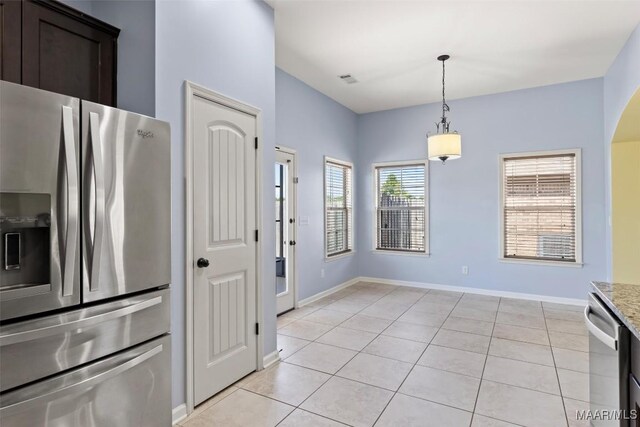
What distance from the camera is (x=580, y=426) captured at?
217cm

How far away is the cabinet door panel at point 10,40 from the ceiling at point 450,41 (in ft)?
6.24

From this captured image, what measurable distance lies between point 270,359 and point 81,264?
6.53 ft

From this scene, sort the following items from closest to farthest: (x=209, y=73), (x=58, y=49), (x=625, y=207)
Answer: (x=58, y=49) < (x=209, y=73) < (x=625, y=207)

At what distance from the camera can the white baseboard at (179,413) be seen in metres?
2.17

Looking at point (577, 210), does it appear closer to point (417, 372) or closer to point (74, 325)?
point (417, 372)

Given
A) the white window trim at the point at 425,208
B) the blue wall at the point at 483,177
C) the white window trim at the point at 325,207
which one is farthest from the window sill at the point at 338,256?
the white window trim at the point at 425,208

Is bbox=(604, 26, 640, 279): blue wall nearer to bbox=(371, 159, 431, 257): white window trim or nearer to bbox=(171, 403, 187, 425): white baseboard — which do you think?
bbox=(371, 159, 431, 257): white window trim

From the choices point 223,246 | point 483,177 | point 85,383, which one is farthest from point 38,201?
point 483,177

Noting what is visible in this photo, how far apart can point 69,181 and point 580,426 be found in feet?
10.3

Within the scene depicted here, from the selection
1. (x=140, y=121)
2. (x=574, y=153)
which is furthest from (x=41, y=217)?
(x=574, y=153)

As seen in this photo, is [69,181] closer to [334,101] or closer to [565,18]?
[565,18]

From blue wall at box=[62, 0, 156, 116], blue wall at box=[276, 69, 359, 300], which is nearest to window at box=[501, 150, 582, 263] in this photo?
blue wall at box=[276, 69, 359, 300]

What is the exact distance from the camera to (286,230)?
4.71 meters

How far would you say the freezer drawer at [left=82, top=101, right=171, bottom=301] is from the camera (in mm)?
1488
